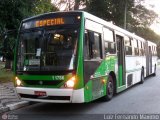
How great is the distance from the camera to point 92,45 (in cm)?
959

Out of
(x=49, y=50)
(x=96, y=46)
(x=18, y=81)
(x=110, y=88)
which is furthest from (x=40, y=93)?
(x=110, y=88)

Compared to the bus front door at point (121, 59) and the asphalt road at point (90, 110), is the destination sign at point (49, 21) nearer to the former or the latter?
the asphalt road at point (90, 110)

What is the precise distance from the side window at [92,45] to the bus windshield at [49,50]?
1.54ft

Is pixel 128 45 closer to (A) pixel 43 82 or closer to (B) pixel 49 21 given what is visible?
(B) pixel 49 21

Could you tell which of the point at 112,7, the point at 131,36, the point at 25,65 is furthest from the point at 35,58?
the point at 112,7

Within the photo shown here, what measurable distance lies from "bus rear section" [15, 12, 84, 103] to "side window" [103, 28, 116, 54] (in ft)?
7.48

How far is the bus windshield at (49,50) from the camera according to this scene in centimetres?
876

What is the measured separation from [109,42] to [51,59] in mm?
3240

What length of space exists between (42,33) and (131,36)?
289 inches

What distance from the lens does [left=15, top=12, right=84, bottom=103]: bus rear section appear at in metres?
8.61

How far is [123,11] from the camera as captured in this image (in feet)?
102

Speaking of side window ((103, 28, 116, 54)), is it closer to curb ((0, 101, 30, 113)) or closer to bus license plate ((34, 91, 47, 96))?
bus license plate ((34, 91, 47, 96))

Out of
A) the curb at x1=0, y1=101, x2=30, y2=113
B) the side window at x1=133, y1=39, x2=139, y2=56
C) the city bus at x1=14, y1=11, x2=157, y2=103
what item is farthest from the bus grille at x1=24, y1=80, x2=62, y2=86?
the side window at x1=133, y1=39, x2=139, y2=56

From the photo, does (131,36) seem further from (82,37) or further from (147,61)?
(82,37)
